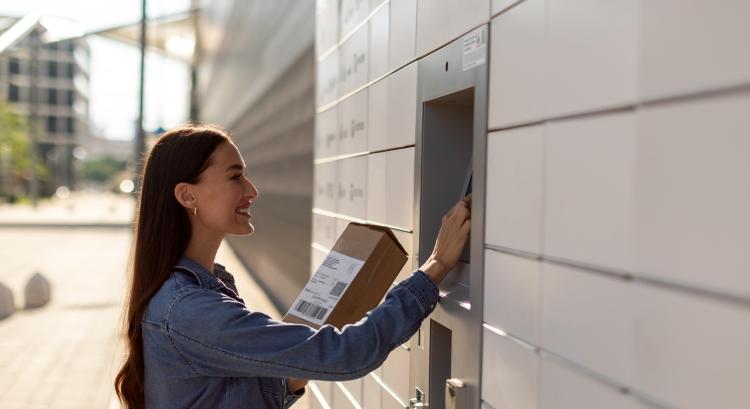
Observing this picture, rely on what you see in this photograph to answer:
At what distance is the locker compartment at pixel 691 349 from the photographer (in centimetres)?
112

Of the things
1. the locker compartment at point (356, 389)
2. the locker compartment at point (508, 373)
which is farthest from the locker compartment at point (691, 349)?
the locker compartment at point (356, 389)

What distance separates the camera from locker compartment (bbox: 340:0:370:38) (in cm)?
358

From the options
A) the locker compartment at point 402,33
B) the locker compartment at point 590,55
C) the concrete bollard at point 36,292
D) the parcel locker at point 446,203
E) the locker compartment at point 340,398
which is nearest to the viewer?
the locker compartment at point 590,55

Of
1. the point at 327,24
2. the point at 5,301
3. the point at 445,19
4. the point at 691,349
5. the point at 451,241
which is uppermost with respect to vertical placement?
the point at 327,24

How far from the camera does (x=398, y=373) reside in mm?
2945

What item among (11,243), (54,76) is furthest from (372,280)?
(54,76)

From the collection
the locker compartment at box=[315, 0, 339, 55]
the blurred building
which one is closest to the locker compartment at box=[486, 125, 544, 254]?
the locker compartment at box=[315, 0, 339, 55]

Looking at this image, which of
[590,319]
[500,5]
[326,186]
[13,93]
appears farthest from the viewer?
[13,93]

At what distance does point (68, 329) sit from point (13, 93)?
79181 mm

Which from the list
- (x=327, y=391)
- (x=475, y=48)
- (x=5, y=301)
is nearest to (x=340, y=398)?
(x=327, y=391)

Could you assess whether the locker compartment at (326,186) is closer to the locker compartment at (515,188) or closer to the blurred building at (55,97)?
the locker compartment at (515,188)

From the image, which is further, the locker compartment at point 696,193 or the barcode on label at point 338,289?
the barcode on label at point 338,289

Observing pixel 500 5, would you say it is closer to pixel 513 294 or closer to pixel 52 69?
pixel 513 294

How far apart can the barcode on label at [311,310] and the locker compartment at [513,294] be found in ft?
1.47
